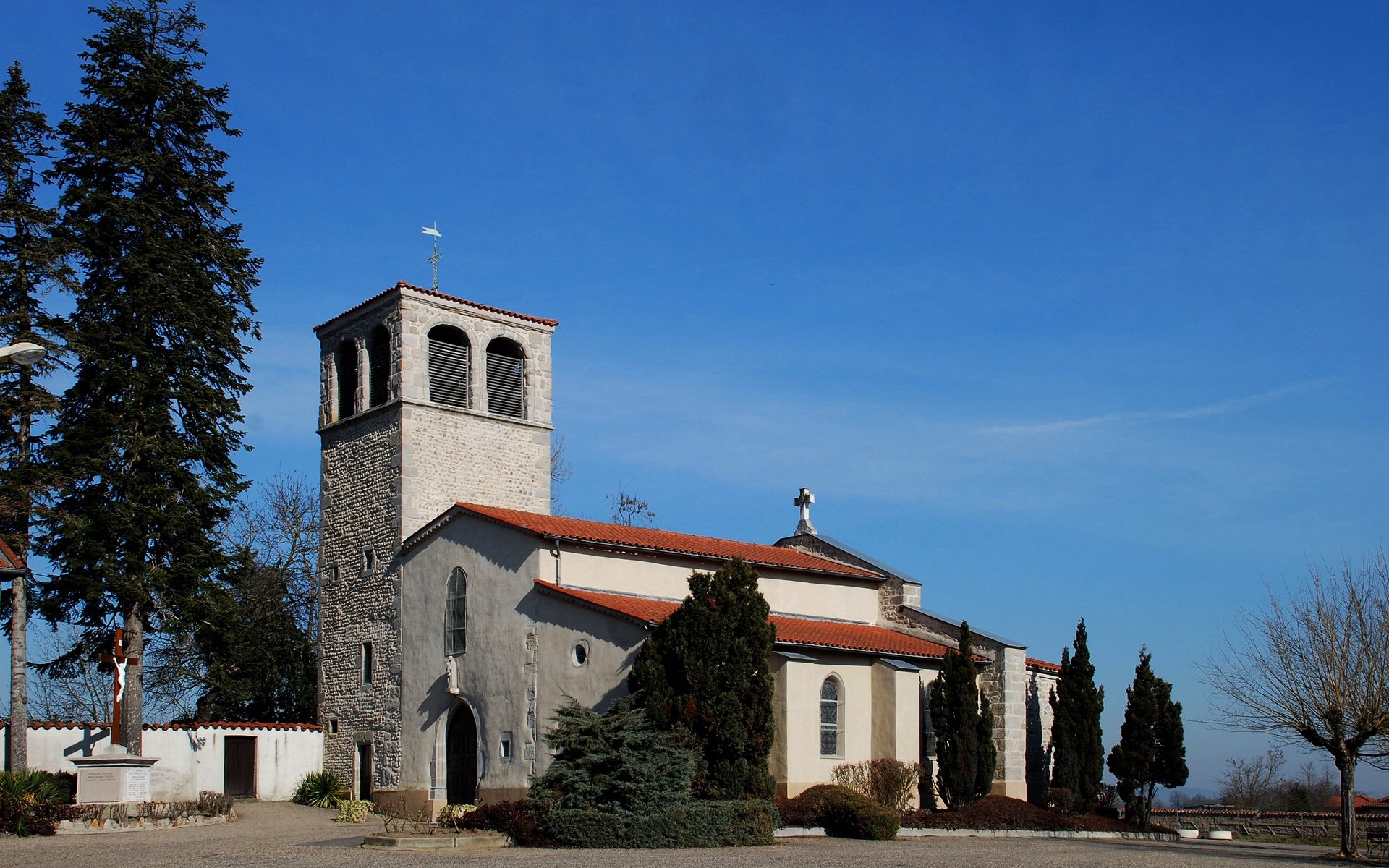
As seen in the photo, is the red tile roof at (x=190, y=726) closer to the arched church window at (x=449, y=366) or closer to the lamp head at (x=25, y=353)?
the arched church window at (x=449, y=366)

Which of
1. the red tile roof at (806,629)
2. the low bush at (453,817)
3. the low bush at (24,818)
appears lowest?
the low bush at (453,817)

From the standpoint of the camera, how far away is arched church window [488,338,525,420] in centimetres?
3369

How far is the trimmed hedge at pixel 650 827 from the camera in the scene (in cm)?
2053

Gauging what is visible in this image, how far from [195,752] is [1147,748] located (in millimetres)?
23301

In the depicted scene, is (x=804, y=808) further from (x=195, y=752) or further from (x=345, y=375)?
(x=345, y=375)

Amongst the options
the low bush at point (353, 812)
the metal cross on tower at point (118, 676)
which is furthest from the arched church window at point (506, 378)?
the metal cross on tower at point (118, 676)

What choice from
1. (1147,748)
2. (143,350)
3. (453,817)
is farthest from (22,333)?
(1147,748)

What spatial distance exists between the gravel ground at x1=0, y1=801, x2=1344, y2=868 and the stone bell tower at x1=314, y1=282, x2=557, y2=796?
21.6 ft

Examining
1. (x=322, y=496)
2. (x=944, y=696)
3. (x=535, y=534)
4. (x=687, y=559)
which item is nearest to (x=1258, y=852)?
(x=944, y=696)

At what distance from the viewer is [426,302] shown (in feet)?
107

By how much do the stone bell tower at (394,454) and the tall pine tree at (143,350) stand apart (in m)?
3.59

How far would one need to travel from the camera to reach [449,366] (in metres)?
33.1

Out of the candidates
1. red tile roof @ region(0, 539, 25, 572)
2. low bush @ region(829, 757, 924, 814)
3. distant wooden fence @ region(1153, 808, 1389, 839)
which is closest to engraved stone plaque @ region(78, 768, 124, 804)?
red tile roof @ region(0, 539, 25, 572)

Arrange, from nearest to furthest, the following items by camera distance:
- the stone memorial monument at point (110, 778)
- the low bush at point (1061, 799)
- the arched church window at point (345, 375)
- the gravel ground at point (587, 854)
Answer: the gravel ground at point (587, 854)
the stone memorial monument at point (110, 778)
the low bush at point (1061, 799)
the arched church window at point (345, 375)
